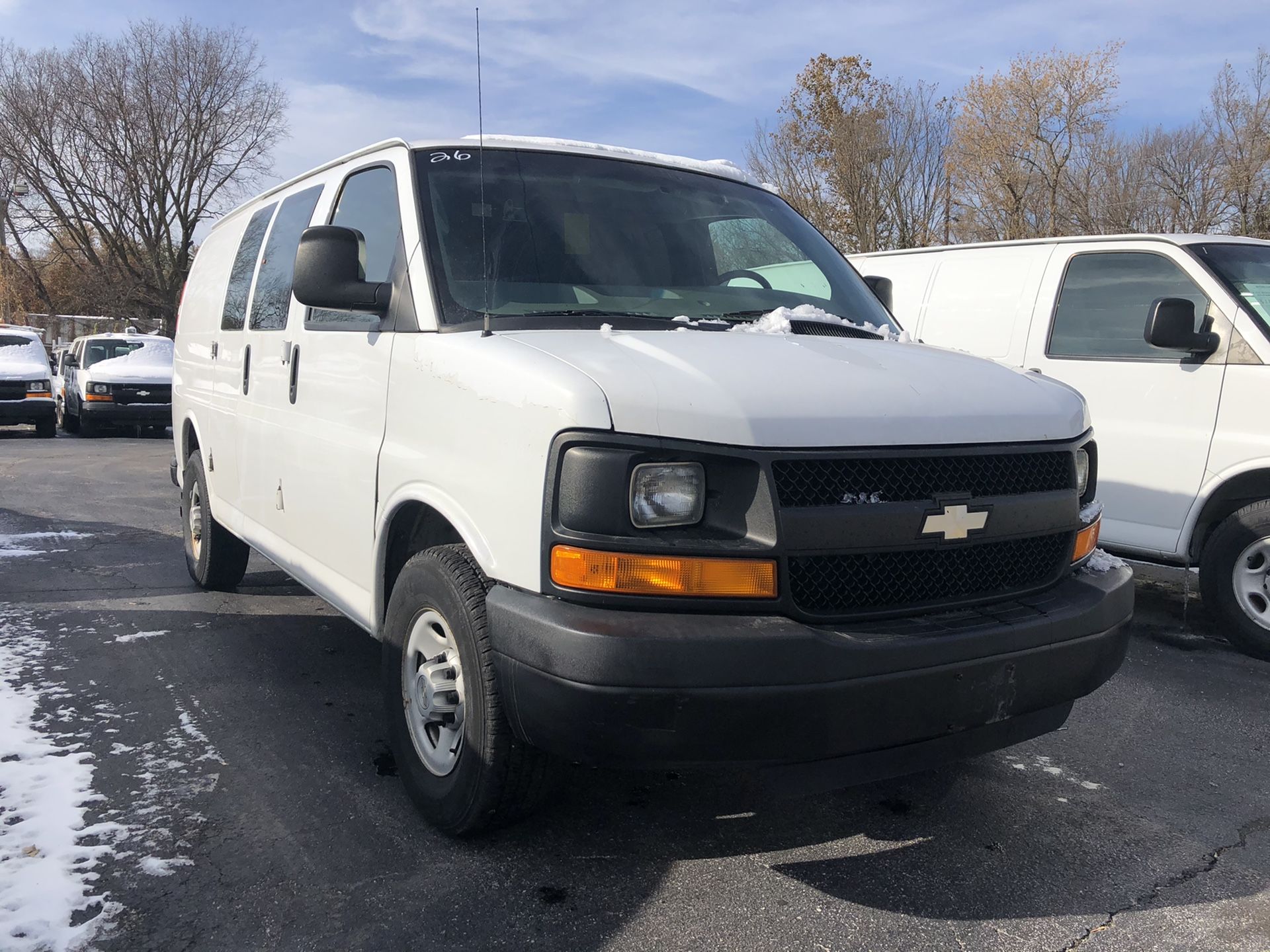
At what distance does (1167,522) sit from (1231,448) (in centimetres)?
50

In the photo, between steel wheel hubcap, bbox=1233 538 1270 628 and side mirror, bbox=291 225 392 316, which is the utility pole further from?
steel wheel hubcap, bbox=1233 538 1270 628

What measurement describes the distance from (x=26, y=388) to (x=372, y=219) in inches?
659

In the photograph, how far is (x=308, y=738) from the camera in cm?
379

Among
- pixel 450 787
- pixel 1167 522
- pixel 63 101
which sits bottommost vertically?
pixel 450 787

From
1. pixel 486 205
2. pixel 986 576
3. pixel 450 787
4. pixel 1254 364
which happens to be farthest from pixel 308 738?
pixel 1254 364

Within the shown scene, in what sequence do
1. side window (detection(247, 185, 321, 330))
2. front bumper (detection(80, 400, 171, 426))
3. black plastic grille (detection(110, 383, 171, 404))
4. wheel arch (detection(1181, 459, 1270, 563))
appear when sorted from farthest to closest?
black plastic grille (detection(110, 383, 171, 404)) → front bumper (detection(80, 400, 171, 426)) → wheel arch (detection(1181, 459, 1270, 563)) → side window (detection(247, 185, 321, 330))

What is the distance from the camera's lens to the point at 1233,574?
518cm

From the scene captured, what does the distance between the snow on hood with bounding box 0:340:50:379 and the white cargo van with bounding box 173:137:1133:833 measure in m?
16.5

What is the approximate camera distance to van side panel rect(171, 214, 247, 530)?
17.2ft

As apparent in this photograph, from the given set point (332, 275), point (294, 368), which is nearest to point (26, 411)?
point (294, 368)

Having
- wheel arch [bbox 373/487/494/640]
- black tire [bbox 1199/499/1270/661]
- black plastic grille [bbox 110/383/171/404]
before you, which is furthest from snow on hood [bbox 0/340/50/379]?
black tire [bbox 1199/499/1270/661]

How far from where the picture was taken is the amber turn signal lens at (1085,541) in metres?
3.10

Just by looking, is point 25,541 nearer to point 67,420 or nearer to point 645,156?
point 645,156

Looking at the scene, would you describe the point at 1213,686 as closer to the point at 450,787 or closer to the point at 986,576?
the point at 986,576
